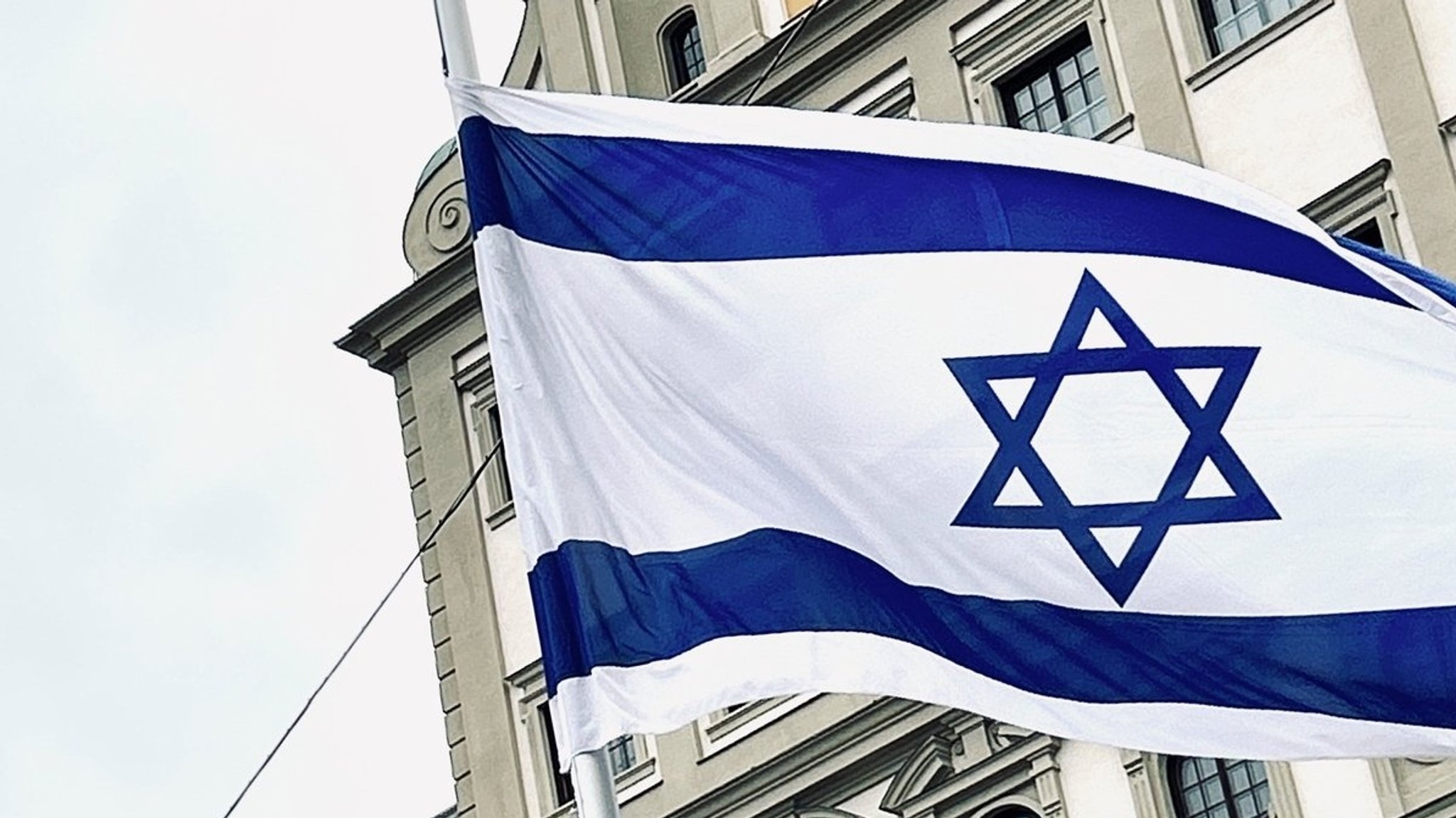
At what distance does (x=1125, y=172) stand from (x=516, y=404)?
265 centimetres

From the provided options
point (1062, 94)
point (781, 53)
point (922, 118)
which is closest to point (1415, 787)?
point (1062, 94)

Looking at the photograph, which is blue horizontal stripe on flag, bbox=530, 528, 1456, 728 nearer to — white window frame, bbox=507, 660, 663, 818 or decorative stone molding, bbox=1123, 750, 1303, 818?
decorative stone molding, bbox=1123, 750, 1303, 818

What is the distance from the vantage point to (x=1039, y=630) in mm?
13180

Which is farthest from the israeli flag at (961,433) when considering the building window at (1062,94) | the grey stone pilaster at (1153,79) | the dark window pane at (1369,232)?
the building window at (1062,94)

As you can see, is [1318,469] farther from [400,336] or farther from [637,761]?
[400,336]

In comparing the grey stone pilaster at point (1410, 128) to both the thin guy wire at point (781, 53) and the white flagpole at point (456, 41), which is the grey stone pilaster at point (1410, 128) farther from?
the white flagpole at point (456, 41)

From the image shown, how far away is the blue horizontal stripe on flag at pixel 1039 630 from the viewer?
1310cm

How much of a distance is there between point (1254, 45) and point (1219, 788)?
607 centimetres

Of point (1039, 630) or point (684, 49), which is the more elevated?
point (684, 49)

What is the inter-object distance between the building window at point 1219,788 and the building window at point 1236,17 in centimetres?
595

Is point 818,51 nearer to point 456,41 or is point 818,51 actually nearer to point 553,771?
point 553,771

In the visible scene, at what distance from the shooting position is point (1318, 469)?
44.0ft

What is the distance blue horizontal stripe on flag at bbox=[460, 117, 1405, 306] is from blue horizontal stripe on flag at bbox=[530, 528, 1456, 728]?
1.42m

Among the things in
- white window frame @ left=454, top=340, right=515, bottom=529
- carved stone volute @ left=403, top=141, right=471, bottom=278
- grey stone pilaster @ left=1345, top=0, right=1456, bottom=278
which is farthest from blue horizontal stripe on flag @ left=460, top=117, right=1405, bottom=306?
carved stone volute @ left=403, top=141, right=471, bottom=278
